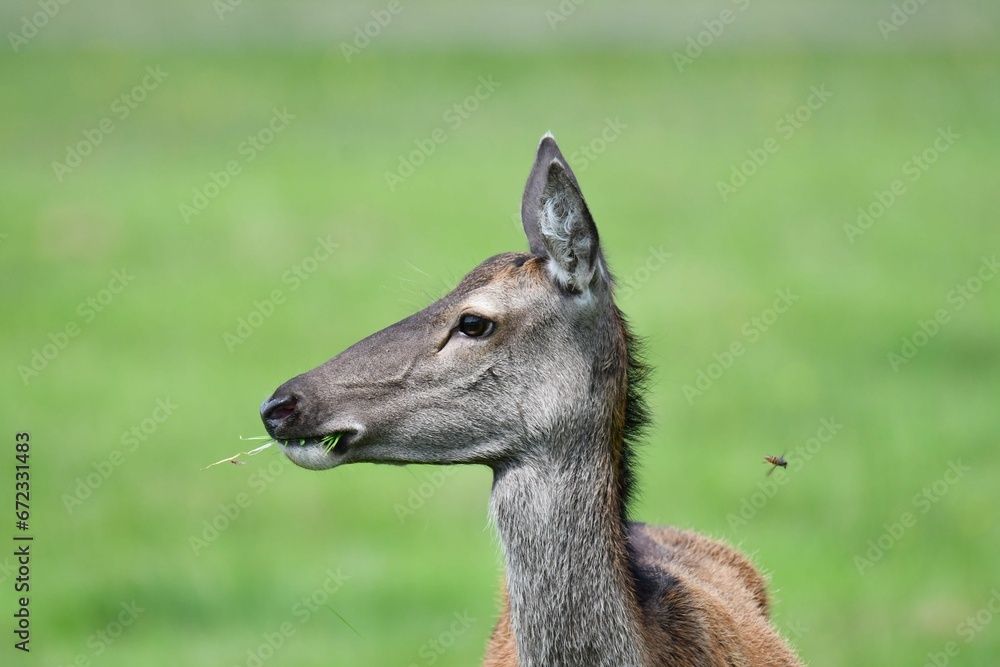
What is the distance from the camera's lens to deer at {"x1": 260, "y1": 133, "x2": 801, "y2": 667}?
585cm

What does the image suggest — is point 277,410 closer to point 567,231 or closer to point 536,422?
point 536,422

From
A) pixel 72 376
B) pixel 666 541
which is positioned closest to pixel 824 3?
pixel 72 376

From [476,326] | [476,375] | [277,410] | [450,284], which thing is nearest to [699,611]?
[476,375]

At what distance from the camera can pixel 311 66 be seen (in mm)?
30594

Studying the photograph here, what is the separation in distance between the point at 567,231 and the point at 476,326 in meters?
0.55

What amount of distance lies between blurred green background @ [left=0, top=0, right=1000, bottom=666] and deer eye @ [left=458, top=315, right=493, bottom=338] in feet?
3.79

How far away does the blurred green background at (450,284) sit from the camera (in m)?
11.4

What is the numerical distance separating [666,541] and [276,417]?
2782mm

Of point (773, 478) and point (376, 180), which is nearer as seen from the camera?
point (773, 478)

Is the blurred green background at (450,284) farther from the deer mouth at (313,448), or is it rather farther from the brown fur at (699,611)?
the deer mouth at (313,448)

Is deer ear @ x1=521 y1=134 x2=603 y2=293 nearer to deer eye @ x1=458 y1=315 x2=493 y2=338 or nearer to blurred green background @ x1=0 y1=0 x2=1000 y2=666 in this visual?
deer eye @ x1=458 y1=315 x2=493 y2=338

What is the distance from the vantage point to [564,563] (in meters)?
5.86

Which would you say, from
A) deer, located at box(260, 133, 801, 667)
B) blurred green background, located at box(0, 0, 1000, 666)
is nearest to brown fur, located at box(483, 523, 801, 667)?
deer, located at box(260, 133, 801, 667)

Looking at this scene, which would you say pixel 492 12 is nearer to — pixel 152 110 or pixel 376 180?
pixel 152 110
